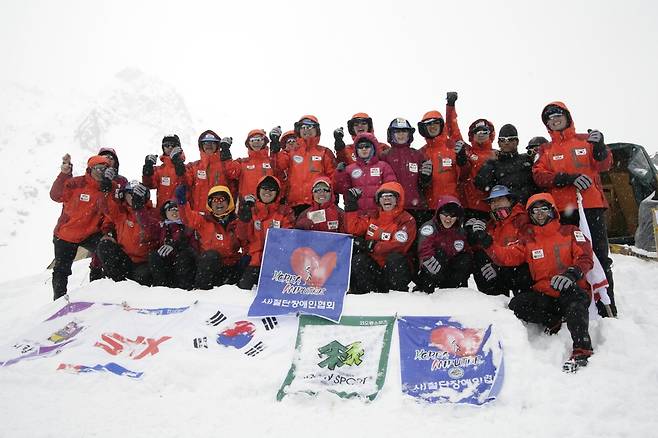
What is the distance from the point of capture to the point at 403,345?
430cm

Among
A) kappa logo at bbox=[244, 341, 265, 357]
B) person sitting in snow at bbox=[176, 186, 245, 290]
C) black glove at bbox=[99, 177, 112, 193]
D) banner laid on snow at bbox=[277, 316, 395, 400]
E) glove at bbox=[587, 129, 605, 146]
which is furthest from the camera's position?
black glove at bbox=[99, 177, 112, 193]

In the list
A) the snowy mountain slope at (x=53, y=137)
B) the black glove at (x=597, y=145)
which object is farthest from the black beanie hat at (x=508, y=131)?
the snowy mountain slope at (x=53, y=137)

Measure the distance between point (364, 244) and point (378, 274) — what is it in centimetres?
38

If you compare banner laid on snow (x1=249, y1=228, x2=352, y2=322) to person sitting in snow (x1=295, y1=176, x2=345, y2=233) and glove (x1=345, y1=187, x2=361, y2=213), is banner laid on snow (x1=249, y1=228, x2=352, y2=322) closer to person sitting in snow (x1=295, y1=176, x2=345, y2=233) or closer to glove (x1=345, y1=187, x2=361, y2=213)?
person sitting in snow (x1=295, y1=176, x2=345, y2=233)

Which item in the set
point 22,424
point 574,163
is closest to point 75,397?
point 22,424

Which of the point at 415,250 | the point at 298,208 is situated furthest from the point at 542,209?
the point at 298,208

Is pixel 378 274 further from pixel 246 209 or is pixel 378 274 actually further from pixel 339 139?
pixel 339 139

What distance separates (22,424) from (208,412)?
4.74ft

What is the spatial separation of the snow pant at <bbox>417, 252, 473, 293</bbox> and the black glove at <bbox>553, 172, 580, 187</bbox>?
48.5 inches

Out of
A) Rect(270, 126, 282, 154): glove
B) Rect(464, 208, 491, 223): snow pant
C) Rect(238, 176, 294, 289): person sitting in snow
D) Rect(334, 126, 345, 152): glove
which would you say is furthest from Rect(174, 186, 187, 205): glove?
Rect(464, 208, 491, 223): snow pant

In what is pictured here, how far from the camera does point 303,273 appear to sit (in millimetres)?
5285

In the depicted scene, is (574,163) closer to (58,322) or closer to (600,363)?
(600,363)

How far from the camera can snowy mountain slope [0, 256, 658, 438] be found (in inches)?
135

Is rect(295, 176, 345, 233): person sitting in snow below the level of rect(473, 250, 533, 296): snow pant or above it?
above
